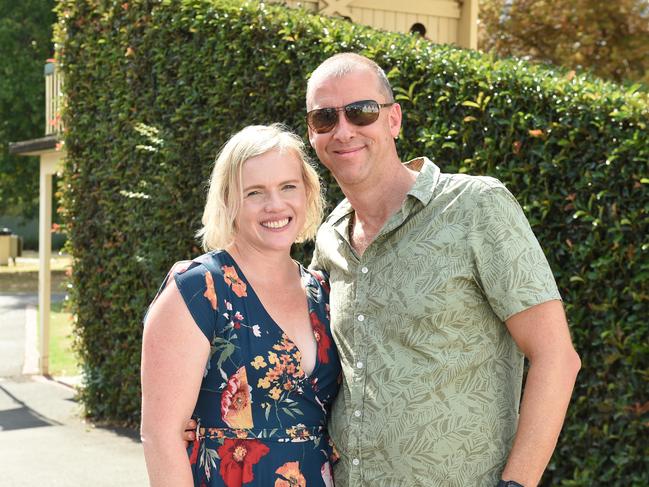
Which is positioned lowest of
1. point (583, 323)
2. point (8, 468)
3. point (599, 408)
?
point (8, 468)

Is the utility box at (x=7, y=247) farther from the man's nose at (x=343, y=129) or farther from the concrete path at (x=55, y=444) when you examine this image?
the man's nose at (x=343, y=129)

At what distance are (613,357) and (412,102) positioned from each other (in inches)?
73.8

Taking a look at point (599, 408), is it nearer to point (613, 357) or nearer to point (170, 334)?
point (613, 357)

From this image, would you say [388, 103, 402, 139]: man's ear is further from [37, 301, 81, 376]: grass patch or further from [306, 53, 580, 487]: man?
[37, 301, 81, 376]: grass patch

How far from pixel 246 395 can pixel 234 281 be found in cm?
35

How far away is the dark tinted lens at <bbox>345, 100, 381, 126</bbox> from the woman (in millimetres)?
202

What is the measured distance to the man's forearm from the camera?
2.63 meters

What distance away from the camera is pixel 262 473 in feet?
9.45

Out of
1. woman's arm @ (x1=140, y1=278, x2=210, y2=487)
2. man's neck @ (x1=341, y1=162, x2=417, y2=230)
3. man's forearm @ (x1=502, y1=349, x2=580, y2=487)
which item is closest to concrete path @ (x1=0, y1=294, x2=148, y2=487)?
woman's arm @ (x1=140, y1=278, x2=210, y2=487)

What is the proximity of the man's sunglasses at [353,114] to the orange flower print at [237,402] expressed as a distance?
84cm

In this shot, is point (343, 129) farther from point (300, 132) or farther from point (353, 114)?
point (300, 132)

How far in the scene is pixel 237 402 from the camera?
9.40 feet

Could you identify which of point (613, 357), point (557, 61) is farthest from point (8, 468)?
point (557, 61)

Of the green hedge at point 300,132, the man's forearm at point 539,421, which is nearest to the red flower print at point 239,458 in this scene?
the man's forearm at point 539,421
